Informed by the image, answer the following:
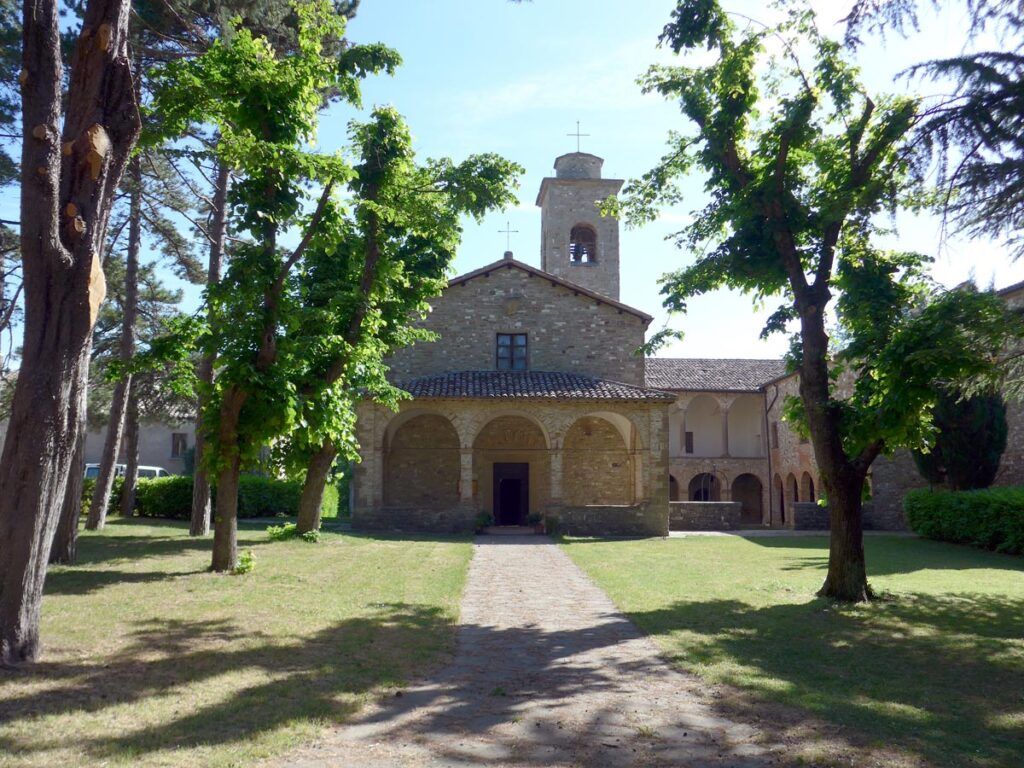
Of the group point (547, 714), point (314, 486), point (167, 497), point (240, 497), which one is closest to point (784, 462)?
point (240, 497)

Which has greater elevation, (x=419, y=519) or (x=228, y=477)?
(x=228, y=477)

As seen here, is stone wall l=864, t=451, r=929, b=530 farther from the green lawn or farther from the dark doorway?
the dark doorway

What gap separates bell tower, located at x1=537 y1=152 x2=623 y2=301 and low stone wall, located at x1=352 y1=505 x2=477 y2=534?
1330 centimetres

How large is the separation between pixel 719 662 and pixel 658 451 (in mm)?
15480

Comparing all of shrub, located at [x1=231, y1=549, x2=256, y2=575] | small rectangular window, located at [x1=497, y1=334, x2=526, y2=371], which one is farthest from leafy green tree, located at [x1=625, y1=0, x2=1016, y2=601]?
small rectangular window, located at [x1=497, y1=334, x2=526, y2=371]

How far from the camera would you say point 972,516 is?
18359 mm

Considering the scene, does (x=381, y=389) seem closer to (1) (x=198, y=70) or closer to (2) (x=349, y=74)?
(2) (x=349, y=74)

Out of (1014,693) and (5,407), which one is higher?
(5,407)

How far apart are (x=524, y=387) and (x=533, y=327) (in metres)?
3.29

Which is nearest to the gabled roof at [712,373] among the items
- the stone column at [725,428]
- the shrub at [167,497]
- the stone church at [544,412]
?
the stone column at [725,428]

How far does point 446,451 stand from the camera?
24641 millimetres

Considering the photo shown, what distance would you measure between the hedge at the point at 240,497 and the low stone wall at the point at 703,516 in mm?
11644

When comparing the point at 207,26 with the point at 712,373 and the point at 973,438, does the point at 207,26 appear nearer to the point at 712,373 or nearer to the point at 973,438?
the point at 973,438

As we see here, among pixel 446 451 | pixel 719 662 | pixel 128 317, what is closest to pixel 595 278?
pixel 446 451
